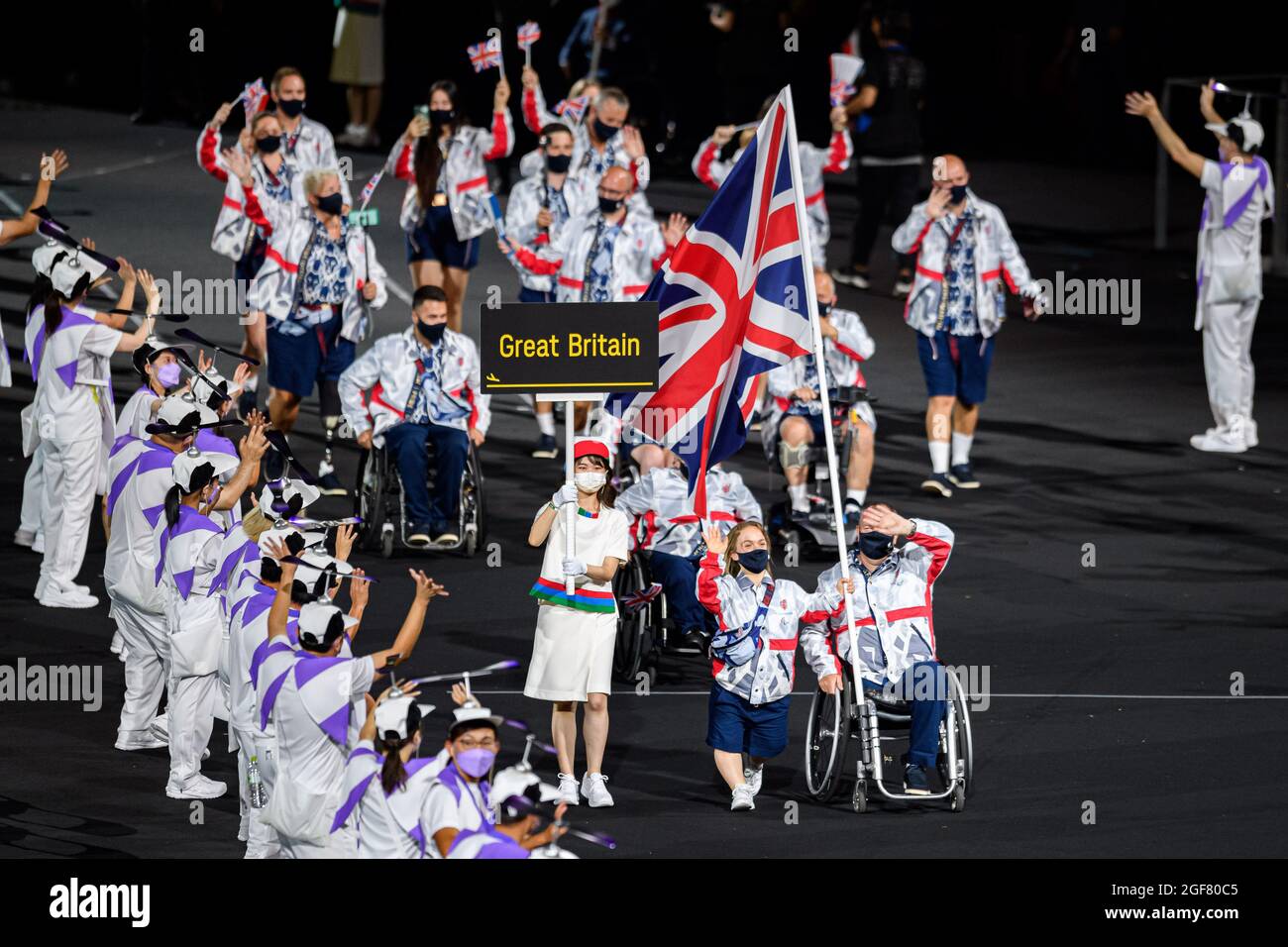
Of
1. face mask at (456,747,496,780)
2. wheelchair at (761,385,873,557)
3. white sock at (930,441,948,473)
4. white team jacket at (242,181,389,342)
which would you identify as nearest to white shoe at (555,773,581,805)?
face mask at (456,747,496,780)

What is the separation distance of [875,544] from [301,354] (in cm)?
660

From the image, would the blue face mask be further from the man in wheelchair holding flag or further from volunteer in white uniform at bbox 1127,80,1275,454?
volunteer in white uniform at bbox 1127,80,1275,454

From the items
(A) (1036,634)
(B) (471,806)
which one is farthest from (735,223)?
(B) (471,806)

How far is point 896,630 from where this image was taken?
12.5m

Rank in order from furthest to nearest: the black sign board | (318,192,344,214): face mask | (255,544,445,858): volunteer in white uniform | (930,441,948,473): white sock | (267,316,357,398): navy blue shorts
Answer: (930,441,948,473): white sock < (267,316,357,398): navy blue shorts < (318,192,344,214): face mask < the black sign board < (255,544,445,858): volunteer in white uniform

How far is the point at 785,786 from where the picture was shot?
41.9ft

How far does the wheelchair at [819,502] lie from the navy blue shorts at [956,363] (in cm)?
139

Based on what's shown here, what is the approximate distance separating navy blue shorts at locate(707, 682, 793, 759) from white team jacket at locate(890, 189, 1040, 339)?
655cm

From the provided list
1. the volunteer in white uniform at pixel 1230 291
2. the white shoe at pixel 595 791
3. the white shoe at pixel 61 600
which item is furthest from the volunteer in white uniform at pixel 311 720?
the volunteer in white uniform at pixel 1230 291

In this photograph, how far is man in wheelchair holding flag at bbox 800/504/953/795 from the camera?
40.4 ft

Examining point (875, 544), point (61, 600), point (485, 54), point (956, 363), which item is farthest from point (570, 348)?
point (485, 54)

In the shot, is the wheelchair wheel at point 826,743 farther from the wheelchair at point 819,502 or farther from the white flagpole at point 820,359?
the wheelchair at point 819,502
